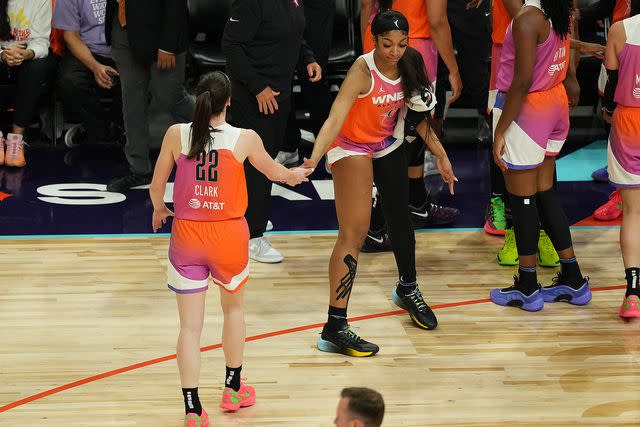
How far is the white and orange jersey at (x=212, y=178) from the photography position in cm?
440

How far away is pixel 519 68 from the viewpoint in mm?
5547

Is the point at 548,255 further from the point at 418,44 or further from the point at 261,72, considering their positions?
the point at 261,72

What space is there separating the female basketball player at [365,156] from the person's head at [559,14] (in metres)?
0.74

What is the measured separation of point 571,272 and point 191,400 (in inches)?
95.6

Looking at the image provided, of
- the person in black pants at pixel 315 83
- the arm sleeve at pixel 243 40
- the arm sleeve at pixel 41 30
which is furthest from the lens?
the arm sleeve at pixel 41 30

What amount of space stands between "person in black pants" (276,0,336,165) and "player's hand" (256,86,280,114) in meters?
1.46

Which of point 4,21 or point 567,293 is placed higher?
point 4,21

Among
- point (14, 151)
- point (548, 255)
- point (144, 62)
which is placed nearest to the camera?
point (548, 255)

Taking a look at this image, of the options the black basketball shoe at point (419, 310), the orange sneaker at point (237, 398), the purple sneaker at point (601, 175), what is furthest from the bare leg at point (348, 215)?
the purple sneaker at point (601, 175)

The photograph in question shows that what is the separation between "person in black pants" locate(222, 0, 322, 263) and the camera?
6.33 meters

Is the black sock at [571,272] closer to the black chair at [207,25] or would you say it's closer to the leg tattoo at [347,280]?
the leg tattoo at [347,280]

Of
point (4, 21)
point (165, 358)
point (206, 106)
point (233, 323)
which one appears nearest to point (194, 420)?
point (233, 323)

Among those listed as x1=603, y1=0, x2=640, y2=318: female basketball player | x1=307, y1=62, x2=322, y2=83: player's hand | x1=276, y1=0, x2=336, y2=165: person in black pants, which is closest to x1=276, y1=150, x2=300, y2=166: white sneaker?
x1=276, y1=0, x2=336, y2=165: person in black pants

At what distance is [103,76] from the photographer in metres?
8.62
